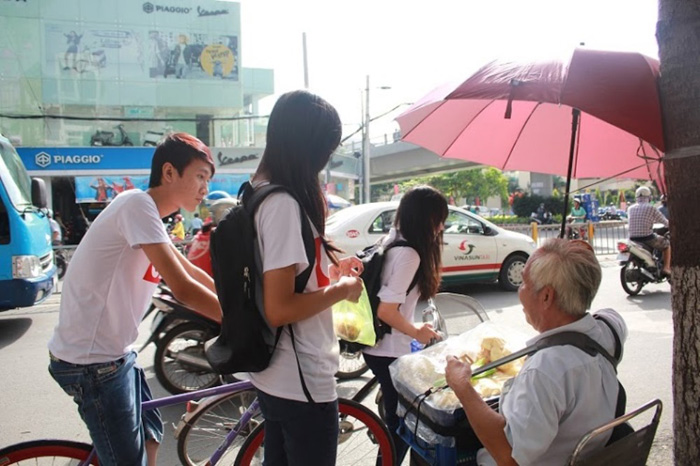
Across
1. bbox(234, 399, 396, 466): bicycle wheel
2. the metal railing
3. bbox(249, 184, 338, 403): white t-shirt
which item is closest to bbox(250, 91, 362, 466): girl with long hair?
bbox(249, 184, 338, 403): white t-shirt

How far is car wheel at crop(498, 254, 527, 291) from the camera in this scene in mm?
9102

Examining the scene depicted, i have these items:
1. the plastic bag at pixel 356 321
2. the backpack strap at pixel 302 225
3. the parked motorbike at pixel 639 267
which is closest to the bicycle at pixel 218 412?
the plastic bag at pixel 356 321

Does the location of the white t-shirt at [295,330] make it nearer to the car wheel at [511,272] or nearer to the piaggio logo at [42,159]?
the car wheel at [511,272]

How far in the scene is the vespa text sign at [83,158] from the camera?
21844 mm

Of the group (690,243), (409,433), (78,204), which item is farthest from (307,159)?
(78,204)

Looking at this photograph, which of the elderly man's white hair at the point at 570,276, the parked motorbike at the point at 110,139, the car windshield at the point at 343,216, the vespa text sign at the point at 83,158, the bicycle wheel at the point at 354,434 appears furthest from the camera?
the parked motorbike at the point at 110,139

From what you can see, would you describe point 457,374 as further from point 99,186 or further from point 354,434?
point 99,186

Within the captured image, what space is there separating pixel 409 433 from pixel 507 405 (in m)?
0.53

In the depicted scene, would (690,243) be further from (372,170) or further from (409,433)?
(372,170)

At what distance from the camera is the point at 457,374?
1.79 metres

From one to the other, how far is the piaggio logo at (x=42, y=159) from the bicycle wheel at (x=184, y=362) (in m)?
20.7

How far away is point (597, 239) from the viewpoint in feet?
54.6

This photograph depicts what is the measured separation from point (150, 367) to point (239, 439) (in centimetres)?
311

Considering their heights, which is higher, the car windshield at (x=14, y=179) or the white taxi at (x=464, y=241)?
the car windshield at (x=14, y=179)
